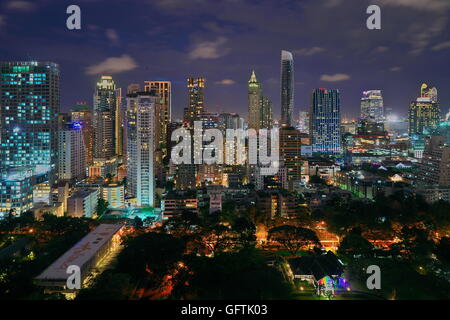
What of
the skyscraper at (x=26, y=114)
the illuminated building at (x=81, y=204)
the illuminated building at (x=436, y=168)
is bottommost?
the illuminated building at (x=81, y=204)

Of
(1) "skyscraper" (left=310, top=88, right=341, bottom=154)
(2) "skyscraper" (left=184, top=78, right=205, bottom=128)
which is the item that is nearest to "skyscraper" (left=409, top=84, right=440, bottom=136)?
(1) "skyscraper" (left=310, top=88, right=341, bottom=154)

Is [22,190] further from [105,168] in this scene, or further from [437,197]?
[437,197]

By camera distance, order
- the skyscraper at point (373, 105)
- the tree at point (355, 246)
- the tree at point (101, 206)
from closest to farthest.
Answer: the tree at point (355, 246) < the tree at point (101, 206) < the skyscraper at point (373, 105)

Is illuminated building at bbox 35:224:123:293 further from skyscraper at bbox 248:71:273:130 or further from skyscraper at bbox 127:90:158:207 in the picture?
skyscraper at bbox 248:71:273:130

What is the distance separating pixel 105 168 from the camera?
59.7 feet

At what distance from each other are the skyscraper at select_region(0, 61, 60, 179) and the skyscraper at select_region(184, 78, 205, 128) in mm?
10557

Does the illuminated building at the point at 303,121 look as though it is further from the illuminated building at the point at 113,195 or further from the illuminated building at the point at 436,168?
the illuminated building at the point at 113,195

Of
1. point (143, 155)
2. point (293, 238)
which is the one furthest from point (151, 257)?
point (143, 155)

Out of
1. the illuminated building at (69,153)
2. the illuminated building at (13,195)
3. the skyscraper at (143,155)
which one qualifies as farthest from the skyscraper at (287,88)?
the illuminated building at (13,195)

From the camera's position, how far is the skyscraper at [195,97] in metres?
24.9

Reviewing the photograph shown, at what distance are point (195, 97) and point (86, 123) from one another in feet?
24.6

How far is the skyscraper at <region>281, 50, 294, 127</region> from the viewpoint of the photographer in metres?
36.1

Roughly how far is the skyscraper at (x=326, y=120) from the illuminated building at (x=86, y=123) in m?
18.1
